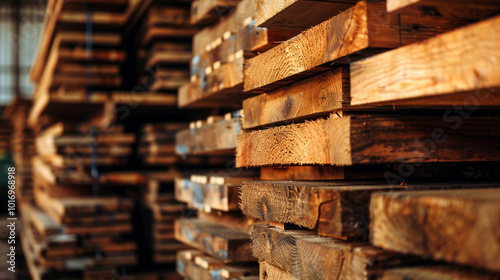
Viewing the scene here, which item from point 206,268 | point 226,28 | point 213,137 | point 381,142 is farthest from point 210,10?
point 381,142

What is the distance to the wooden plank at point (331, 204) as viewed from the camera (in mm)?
1882

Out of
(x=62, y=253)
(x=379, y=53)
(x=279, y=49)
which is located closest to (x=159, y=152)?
(x=62, y=253)

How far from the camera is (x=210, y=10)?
351cm

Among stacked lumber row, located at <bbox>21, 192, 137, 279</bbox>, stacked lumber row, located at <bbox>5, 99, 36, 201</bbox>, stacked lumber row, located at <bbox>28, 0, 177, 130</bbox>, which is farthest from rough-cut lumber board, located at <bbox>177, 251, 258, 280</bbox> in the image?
stacked lumber row, located at <bbox>5, 99, 36, 201</bbox>

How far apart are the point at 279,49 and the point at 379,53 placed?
0.61 meters

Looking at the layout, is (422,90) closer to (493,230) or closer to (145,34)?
(493,230)

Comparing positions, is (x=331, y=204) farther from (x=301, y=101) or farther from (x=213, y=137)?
(x=213, y=137)

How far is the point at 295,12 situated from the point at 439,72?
3.22 ft

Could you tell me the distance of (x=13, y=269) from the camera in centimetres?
722

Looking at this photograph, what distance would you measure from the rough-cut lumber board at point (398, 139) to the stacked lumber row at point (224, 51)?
0.73 metres

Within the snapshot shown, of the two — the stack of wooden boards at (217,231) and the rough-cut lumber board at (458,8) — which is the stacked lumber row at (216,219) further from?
the rough-cut lumber board at (458,8)

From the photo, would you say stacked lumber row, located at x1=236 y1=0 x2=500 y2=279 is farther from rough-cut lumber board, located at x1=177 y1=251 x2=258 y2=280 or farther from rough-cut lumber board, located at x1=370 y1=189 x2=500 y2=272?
rough-cut lumber board, located at x1=177 y1=251 x2=258 y2=280

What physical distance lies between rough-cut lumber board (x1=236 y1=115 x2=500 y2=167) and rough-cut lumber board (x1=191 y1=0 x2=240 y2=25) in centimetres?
131

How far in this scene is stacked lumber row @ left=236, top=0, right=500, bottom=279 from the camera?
4.97 ft
